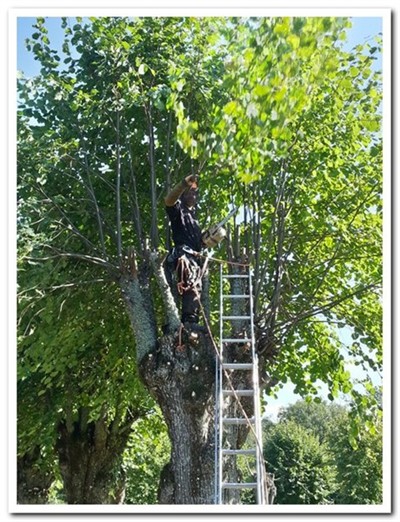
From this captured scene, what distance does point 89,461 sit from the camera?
11.9 metres

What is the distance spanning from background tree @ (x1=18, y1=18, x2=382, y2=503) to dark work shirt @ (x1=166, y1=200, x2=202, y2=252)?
16.3 inches

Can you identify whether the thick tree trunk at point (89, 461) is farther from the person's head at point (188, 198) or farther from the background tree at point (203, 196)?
the person's head at point (188, 198)

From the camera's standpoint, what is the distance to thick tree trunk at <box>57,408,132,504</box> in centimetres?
1163

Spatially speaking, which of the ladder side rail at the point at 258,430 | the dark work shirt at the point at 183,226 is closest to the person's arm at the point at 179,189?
the dark work shirt at the point at 183,226

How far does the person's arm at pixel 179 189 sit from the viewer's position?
265 inches

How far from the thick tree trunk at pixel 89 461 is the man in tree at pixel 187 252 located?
17.4 ft

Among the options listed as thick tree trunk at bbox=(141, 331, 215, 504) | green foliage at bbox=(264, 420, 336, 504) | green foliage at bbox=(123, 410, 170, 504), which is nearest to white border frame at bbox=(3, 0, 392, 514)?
thick tree trunk at bbox=(141, 331, 215, 504)

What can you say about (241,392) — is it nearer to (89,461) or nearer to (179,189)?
(179,189)

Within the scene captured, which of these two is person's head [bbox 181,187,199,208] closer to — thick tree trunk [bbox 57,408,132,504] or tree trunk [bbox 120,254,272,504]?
tree trunk [bbox 120,254,272,504]

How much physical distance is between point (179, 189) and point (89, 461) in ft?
22.7

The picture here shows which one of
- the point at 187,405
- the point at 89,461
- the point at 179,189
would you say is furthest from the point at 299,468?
the point at 179,189

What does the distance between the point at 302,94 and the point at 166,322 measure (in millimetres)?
3284

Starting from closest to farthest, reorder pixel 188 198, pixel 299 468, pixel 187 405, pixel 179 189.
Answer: pixel 179 189 < pixel 187 405 < pixel 188 198 < pixel 299 468
